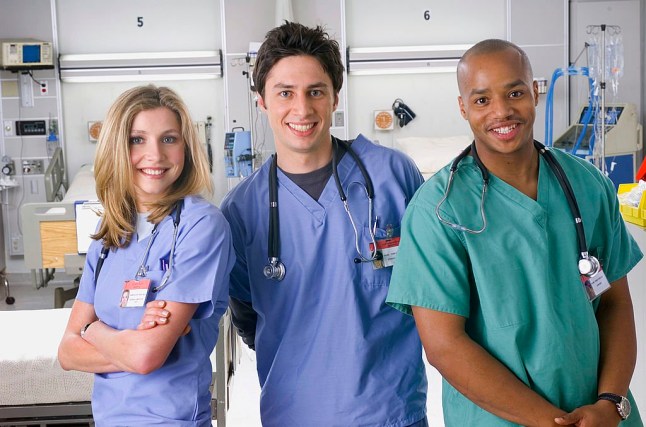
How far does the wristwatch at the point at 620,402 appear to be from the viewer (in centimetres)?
152

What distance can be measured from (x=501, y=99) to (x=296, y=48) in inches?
21.9

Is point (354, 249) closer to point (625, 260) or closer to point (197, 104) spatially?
point (625, 260)

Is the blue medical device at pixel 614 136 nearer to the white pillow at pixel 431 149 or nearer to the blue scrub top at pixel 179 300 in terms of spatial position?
the white pillow at pixel 431 149

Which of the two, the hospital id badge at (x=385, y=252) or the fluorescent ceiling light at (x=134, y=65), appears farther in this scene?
the fluorescent ceiling light at (x=134, y=65)

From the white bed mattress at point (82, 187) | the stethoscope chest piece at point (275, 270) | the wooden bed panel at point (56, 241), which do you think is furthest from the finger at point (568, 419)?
the white bed mattress at point (82, 187)

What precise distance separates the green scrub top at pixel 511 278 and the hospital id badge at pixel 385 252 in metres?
0.25

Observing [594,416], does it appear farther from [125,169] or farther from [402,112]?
[402,112]

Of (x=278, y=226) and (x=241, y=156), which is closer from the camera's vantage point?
(x=278, y=226)

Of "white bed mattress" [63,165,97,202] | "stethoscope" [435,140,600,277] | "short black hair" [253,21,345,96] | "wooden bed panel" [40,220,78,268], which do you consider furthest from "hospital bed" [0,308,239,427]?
"white bed mattress" [63,165,97,202]

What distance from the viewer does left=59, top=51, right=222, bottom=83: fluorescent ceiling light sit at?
7.92 m

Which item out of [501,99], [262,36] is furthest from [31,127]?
[501,99]

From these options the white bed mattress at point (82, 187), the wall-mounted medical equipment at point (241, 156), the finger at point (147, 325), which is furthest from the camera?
the white bed mattress at point (82, 187)

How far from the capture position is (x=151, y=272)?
1.72 meters

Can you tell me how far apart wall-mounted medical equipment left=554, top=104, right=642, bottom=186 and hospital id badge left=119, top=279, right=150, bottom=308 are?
6.13 meters
